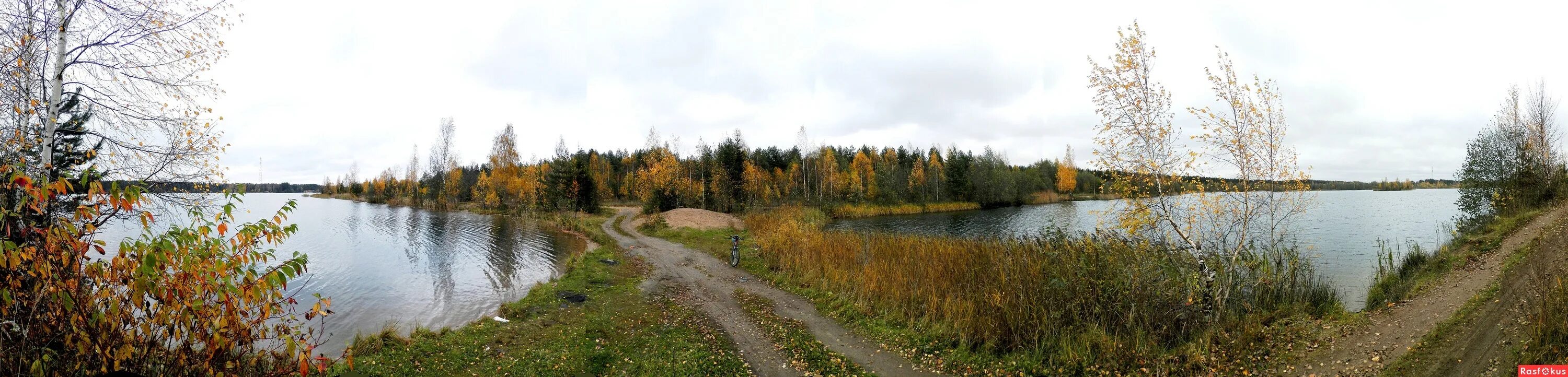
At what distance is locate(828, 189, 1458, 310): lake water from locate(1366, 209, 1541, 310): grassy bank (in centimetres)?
52

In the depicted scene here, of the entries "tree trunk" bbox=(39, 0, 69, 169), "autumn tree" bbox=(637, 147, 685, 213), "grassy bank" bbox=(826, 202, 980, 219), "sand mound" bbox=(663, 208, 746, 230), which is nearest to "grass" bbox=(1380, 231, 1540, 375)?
"tree trunk" bbox=(39, 0, 69, 169)

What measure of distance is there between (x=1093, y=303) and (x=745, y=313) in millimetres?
5714

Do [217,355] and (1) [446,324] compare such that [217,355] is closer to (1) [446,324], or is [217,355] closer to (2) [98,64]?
(2) [98,64]

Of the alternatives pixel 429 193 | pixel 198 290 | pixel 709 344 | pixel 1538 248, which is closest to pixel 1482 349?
pixel 1538 248

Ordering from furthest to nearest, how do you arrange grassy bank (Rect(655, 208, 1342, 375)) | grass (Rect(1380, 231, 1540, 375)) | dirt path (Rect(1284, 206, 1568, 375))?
grassy bank (Rect(655, 208, 1342, 375)), dirt path (Rect(1284, 206, 1568, 375)), grass (Rect(1380, 231, 1540, 375))

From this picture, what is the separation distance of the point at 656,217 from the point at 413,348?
2226cm

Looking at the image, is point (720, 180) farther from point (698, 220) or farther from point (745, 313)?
point (745, 313)

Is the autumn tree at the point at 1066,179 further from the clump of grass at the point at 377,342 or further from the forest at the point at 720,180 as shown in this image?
the clump of grass at the point at 377,342

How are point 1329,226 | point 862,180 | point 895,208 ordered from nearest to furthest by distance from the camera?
point 1329,226
point 895,208
point 862,180

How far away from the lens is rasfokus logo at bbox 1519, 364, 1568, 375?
4.59m

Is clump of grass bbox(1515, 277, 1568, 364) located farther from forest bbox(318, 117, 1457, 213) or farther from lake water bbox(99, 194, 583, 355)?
forest bbox(318, 117, 1457, 213)

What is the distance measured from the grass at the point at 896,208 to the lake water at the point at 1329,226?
1620mm

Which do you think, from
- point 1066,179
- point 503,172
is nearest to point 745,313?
point 503,172

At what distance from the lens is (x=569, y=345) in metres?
7.97
